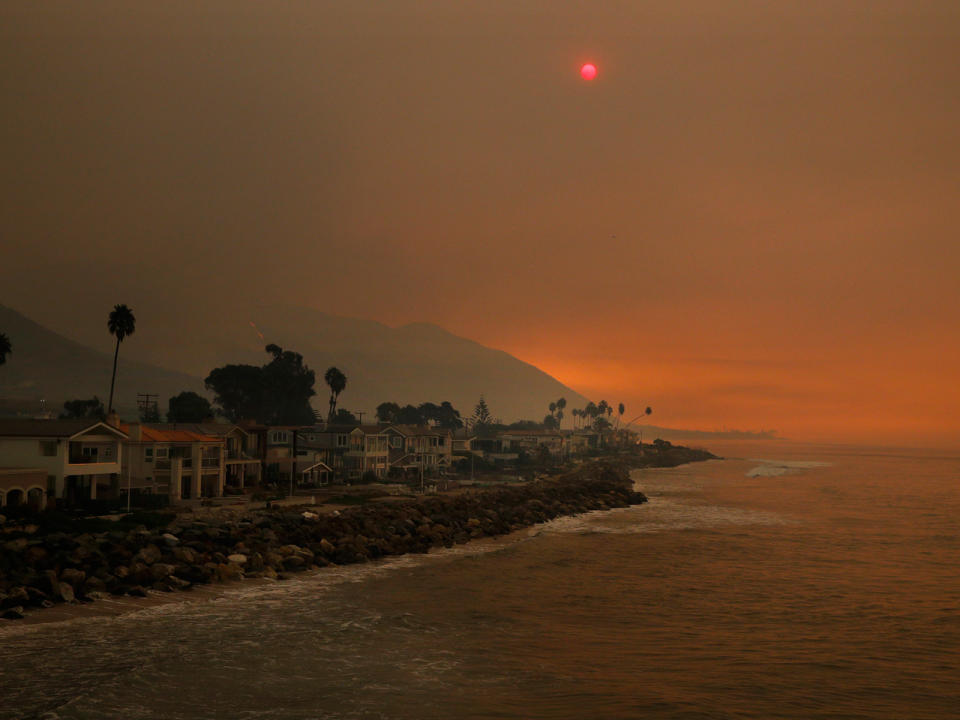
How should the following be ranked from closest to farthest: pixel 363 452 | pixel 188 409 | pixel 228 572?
pixel 228 572 < pixel 363 452 < pixel 188 409

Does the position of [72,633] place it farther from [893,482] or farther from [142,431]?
[893,482]

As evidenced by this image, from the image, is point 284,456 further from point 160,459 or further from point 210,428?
point 160,459

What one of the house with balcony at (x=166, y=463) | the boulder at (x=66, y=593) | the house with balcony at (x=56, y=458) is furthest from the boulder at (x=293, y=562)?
the house with balcony at (x=166, y=463)

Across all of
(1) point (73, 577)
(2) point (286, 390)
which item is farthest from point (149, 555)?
(2) point (286, 390)

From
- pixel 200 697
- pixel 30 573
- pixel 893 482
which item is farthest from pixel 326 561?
pixel 893 482

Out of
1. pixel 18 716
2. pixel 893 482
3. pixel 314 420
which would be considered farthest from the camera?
pixel 314 420

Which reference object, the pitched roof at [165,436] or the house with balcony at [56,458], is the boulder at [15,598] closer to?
the house with balcony at [56,458]
